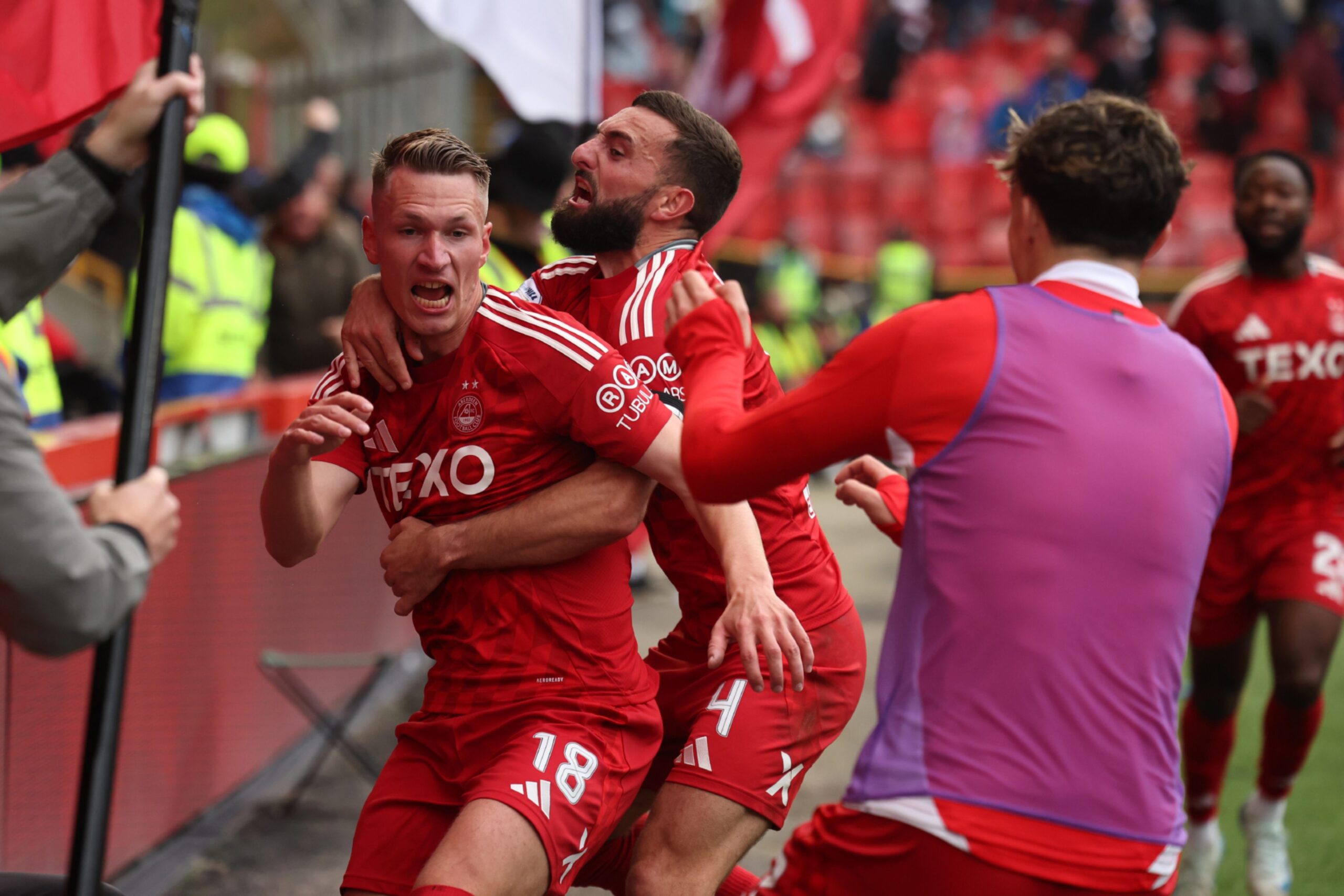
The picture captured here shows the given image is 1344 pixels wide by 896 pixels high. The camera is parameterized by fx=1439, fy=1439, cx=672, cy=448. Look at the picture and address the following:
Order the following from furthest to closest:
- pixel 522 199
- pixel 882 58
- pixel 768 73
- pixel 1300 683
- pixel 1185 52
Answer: pixel 1185 52 → pixel 882 58 → pixel 768 73 → pixel 522 199 → pixel 1300 683

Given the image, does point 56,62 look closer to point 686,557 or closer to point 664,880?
point 686,557

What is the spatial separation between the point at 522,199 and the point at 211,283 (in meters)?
2.12

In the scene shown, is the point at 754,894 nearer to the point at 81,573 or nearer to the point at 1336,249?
the point at 81,573

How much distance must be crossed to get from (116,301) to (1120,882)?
34.4 ft

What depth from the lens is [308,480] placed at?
2857 mm

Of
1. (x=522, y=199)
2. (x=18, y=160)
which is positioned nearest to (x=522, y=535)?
(x=522, y=199)

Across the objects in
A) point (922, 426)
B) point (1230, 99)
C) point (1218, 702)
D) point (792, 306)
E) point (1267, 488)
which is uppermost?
point (922, 426)

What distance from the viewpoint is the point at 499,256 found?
678 centimetres

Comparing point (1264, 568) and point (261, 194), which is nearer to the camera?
point (1264, 568)

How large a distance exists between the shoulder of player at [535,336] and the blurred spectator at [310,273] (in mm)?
6341

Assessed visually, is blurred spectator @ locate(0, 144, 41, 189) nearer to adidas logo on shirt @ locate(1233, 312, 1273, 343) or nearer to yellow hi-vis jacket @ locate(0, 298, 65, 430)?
yellow hi-vis jacket @ locate(0, 298, 65, 430)

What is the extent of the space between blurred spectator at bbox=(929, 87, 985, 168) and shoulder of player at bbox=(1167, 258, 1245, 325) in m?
19.7

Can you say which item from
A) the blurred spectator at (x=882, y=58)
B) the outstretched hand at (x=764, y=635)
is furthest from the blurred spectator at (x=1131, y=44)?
the outstretched hand at (x=764, y=635)

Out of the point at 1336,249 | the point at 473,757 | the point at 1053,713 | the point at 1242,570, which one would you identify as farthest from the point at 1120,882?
the point at 1336,249
